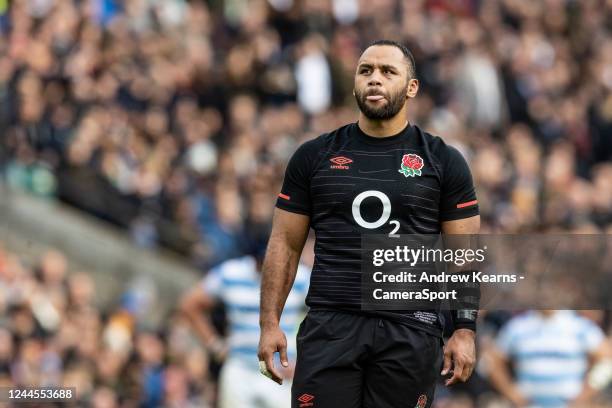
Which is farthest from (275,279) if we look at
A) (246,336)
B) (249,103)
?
(249,103)

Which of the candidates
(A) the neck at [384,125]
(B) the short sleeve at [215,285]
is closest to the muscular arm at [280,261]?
(A) the neck at [384,125]

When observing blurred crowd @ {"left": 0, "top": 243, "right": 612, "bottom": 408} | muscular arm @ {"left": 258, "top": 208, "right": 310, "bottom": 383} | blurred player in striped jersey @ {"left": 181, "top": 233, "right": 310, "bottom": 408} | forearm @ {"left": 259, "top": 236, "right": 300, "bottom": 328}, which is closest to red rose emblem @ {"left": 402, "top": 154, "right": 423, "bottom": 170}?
muscular arm @ {"left": 258, "top": 208, "right": 310, "bottom": 383}

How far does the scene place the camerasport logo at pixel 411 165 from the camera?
24.3 feet

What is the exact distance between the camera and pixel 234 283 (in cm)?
1195

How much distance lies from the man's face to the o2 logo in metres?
0.38

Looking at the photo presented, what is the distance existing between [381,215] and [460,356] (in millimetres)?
752

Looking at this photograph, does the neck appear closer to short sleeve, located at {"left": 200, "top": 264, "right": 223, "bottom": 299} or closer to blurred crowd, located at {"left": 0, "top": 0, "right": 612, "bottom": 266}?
short sleeve, located at {"left": 200, "top": 264, "right": 223, "bottom": 299}

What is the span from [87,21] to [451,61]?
5333 millimetres

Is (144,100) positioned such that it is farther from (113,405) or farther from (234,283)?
(234,283)

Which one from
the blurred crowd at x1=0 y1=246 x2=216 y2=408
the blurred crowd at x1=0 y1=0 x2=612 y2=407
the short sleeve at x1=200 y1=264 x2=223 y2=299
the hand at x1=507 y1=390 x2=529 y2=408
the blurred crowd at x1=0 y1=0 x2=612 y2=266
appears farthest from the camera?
the blurred crowd at x1=0 y1=0 x2=612 y2=266

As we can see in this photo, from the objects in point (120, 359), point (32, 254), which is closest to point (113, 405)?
point (120, 359)

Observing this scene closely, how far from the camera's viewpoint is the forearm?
7520 mm

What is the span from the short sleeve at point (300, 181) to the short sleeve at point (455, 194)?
637 millimetres

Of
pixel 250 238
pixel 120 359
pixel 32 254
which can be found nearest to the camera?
pixel 250 238
